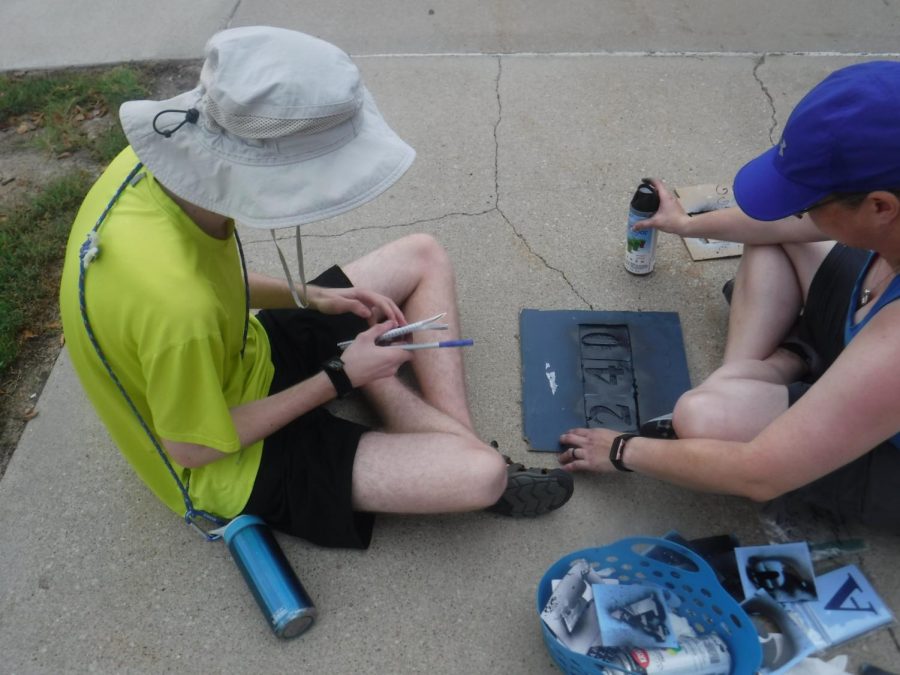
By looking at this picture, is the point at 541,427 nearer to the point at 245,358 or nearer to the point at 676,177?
the point at 245,358

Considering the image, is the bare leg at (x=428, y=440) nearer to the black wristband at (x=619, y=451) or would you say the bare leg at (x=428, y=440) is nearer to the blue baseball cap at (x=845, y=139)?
the black wristband at (x=619, y=451)

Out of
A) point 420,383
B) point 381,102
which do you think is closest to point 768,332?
point 420,383

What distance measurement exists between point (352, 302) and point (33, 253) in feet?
4.85

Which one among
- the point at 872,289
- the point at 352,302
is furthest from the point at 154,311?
the point at 872,289

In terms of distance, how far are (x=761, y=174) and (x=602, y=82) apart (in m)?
1.93

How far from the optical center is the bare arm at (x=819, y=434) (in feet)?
4.57

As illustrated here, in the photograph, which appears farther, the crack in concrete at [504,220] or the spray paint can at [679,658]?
the crack in concrete at [504,220]

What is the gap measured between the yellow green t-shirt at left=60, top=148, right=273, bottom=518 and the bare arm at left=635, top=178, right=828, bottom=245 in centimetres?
132

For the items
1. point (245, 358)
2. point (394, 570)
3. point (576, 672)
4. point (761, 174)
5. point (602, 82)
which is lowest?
point (394, 570)

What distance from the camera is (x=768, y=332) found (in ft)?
6.82

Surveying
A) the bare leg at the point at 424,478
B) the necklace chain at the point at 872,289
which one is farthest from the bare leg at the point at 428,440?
the necklace chain at the point at 872,289

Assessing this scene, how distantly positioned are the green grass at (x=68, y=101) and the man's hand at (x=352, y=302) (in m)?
1.77

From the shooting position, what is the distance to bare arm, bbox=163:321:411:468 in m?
1.64

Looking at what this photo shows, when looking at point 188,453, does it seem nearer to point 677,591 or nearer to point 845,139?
point 677,591
